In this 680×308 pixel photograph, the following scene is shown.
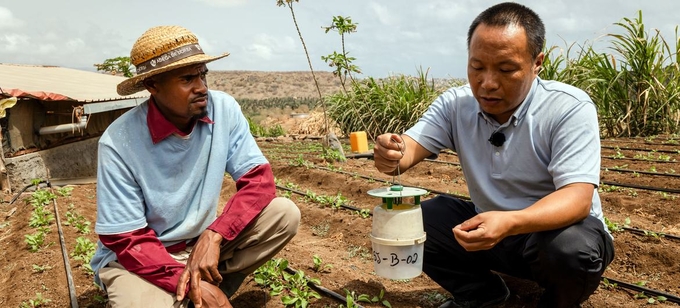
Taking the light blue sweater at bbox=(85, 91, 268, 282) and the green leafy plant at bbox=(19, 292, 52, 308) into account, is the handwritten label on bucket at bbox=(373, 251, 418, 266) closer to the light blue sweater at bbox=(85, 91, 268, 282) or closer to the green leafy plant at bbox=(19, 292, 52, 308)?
the light blue sweater at bbox=(85, 91, 268, 282)

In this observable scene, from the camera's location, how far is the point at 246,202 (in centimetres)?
258

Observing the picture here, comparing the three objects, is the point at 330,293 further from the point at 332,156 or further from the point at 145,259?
the point at 332,156

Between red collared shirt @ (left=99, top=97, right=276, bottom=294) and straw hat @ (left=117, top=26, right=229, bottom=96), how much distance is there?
0.17 m

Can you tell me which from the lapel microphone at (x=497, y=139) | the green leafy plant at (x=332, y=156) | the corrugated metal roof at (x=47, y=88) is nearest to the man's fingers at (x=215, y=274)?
the lapel microphone at (x=497, y=139)

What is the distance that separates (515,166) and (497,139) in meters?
0.13

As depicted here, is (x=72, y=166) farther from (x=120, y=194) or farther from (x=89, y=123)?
(x=120, y=194)

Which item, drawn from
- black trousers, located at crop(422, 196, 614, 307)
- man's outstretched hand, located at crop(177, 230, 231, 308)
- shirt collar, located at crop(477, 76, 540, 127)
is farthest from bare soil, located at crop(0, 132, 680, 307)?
shirt collar, located at crop(477, 76, 540, 127)

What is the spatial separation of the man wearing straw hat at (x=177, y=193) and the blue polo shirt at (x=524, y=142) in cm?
79

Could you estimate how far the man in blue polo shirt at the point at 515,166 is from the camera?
7.14ft

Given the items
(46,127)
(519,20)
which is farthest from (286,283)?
(46,127)

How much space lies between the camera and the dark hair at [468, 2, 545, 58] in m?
2.28

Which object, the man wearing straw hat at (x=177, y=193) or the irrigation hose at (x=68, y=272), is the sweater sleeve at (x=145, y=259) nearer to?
the man wearing straw hat at (x=177, y=193)

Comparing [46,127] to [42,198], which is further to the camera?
[46,127]

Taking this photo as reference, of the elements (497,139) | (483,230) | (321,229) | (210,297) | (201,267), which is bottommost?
(321,229)
